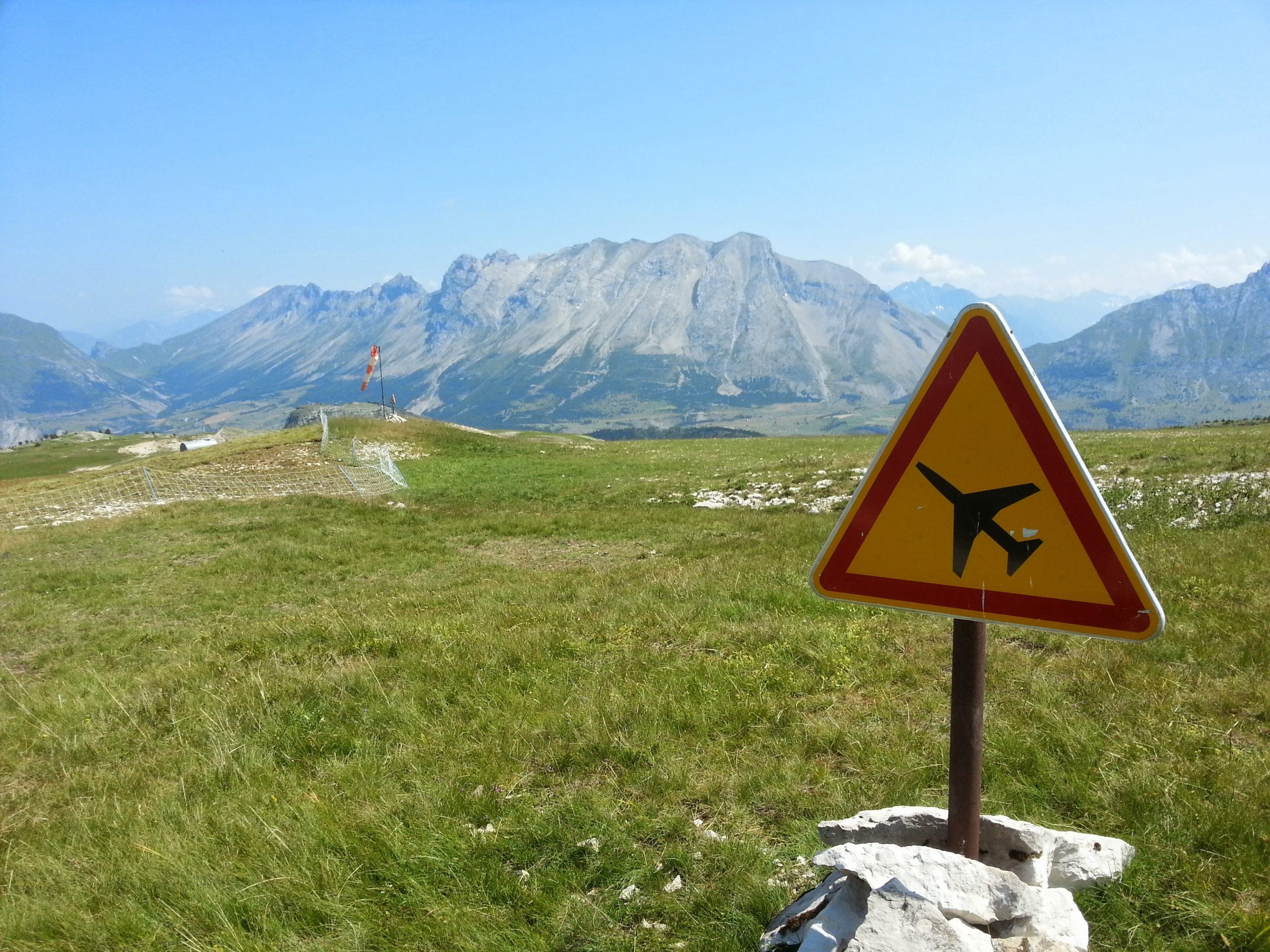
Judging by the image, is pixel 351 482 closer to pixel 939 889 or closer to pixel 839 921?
pixel 839 921

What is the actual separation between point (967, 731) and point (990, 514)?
94cm

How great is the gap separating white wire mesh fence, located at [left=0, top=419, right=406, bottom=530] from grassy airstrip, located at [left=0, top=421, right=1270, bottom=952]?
1775 cm

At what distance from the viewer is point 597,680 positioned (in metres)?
7.13

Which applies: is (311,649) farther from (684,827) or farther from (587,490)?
(587,490)

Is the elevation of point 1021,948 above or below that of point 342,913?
above

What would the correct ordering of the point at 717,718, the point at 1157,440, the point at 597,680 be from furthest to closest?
the point at 1157,440 → the point at 597,680 → the point at 717,718

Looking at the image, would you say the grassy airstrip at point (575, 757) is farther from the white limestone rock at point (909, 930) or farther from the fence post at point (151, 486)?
the fence post at point (151, 486)

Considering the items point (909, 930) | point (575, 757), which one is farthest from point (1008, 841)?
point (575, 757)

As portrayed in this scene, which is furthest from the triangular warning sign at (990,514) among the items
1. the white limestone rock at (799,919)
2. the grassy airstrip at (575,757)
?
the grassy airstrip at (575,757)

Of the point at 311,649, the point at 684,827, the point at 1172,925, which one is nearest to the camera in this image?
the point at 1172,925

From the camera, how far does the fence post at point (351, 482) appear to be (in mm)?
29625

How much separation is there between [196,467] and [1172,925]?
4250 cm

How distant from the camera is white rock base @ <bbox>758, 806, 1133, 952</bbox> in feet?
9.23

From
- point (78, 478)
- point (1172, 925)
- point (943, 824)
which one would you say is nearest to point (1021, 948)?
point (943, 824)
